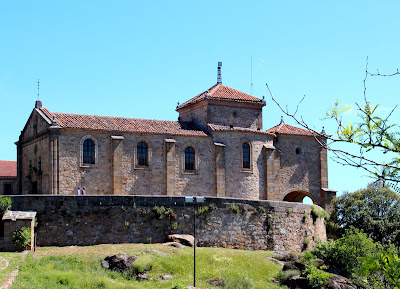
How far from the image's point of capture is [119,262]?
27500mm

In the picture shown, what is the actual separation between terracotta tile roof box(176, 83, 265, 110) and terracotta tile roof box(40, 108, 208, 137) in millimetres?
2671

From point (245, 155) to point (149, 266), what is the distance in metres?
18.4

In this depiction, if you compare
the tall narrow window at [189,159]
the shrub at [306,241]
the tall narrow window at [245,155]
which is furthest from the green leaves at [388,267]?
the tall narrow window at [245,155]

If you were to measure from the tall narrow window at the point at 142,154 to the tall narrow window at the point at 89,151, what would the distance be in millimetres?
3283

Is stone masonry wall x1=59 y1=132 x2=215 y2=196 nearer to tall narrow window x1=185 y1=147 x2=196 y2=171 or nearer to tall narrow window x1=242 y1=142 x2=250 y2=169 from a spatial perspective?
tall narrow window x1=185 y1=147 x2=196 y2=171

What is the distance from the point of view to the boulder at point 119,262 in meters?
27.3

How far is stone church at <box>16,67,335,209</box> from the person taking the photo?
132 ft

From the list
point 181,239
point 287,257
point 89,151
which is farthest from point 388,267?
point 89,151

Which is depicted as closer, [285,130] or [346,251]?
[346,251]

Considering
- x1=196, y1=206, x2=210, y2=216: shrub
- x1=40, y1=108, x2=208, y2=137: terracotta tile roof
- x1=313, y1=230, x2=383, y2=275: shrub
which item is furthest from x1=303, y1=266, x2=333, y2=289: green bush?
x1=40, y1=108, x2=208, y2=137: terracotta tile roof

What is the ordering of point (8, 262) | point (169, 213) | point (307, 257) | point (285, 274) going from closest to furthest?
point (8, 262), point (285, 274), point (169, 213), point (307, 257)

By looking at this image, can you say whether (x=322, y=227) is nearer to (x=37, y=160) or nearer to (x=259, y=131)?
(x=259, y=131)

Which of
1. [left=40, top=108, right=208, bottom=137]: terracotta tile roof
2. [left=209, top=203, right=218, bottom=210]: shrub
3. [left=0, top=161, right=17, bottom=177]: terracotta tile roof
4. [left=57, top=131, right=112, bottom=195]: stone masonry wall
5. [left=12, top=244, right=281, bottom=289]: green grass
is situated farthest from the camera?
[left=0, top=161, right=17, bottom=177]: terracotta tile roof

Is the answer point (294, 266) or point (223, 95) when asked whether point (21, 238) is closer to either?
point (294, 266)
